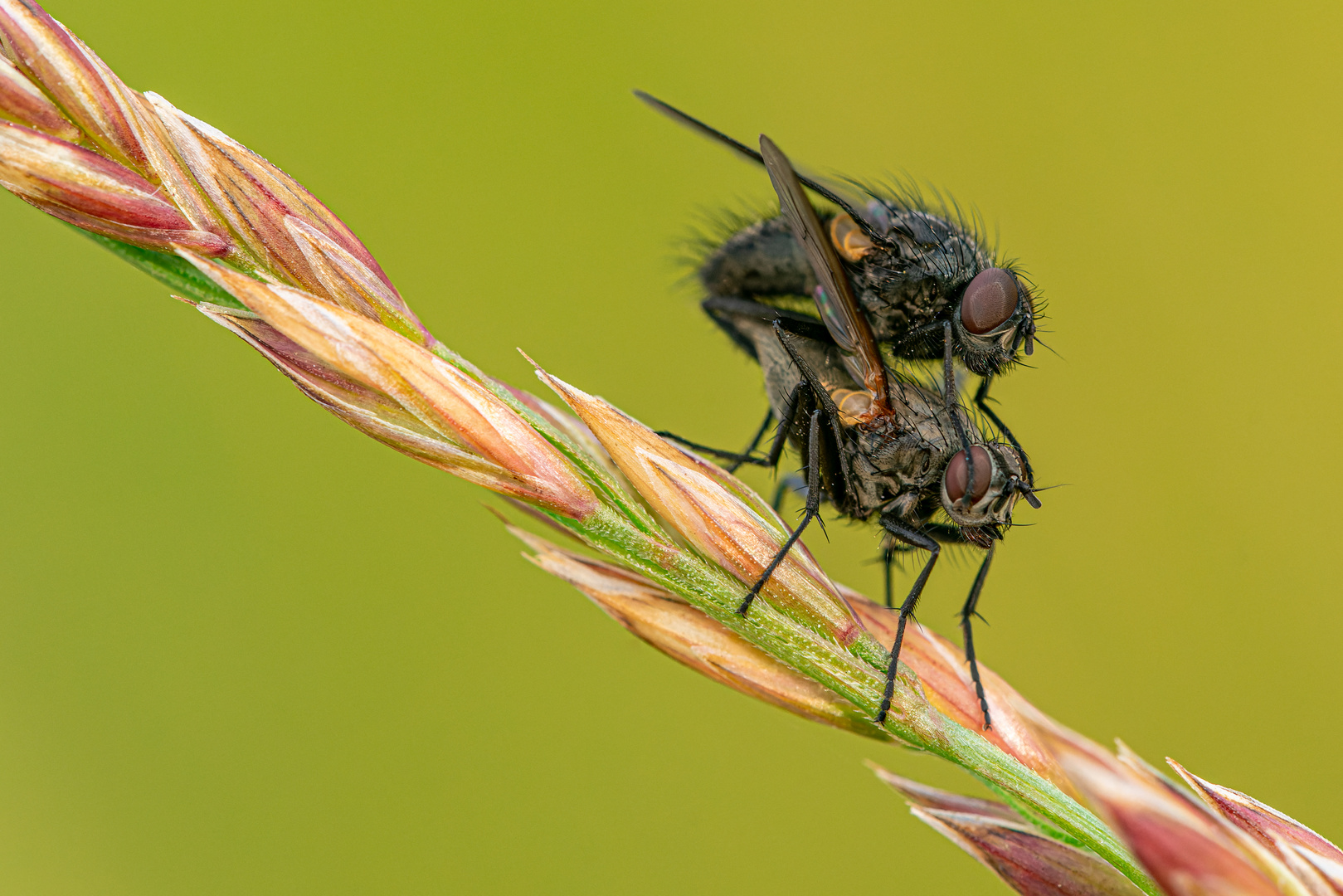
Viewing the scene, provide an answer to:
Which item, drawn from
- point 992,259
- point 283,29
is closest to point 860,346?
point 992,259

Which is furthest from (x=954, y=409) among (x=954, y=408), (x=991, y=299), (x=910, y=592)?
(x=910, y=592)

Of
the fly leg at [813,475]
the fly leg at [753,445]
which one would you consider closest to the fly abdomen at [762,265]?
the fly leg at [753,445]

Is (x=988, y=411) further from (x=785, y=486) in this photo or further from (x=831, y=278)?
(x=831, y=278)

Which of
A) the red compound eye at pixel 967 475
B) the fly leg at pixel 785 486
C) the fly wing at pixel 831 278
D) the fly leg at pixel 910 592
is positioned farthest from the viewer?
the fly leg at pixel 785 486

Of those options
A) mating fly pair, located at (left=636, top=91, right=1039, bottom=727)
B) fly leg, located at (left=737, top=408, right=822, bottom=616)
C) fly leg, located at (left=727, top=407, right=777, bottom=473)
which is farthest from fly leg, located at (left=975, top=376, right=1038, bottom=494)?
fly leg, located at (left=727, top=407, right=777, bottom=473)

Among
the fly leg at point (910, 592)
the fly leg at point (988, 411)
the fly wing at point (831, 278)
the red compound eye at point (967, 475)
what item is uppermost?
the fly leg at point (988, 411)

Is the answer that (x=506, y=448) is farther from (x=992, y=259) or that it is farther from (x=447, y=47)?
(x=447, y=47)

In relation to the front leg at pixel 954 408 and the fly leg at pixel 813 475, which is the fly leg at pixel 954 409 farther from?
the fly leg at pixel 813 475

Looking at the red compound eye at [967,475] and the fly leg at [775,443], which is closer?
the red compound eye at [967,475]
